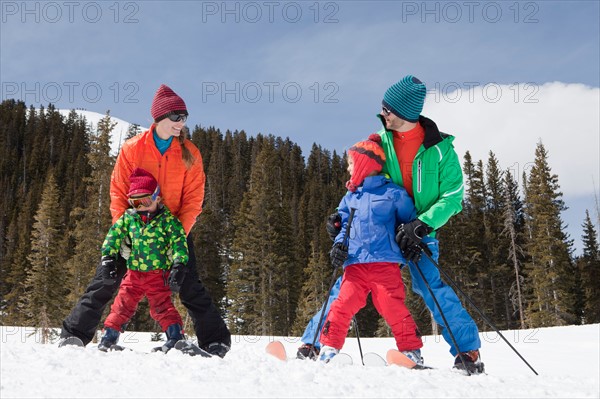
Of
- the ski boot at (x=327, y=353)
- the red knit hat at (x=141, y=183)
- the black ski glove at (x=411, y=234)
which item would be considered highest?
the red knit hat at (x=141, y=183)

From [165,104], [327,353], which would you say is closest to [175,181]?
[165,104]

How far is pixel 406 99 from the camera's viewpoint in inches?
156

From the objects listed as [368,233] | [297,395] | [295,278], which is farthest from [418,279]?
[295,278]

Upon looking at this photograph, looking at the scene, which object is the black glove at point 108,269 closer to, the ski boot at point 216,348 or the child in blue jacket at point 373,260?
the ski boot at point 216,348

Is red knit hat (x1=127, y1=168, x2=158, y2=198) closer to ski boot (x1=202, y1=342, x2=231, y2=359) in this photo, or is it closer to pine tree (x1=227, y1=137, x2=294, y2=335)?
ski boot (x1=202, y1=342, x2=231, y2=359)

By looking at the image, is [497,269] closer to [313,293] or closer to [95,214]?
[313,293]

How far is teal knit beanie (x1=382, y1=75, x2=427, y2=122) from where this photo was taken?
3973 mm

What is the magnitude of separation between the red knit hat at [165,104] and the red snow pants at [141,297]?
1.31m

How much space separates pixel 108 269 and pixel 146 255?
0.29 m

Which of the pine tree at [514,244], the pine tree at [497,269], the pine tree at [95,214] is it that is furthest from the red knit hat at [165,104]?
the pine tree at [497,269]

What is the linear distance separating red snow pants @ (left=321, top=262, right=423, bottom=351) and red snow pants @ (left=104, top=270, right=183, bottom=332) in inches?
53.1

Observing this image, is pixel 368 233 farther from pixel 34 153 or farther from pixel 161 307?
pixel 34 153

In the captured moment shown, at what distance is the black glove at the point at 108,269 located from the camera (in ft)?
→ 12.6

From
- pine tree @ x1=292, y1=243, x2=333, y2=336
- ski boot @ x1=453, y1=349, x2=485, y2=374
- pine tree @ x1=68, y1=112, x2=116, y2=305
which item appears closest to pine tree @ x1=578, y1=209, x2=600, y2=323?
pine tree @ x1=292, y1=243, x2=333, y2=336
